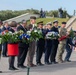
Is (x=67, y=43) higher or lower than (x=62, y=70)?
higher

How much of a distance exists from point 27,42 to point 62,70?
1.60 m

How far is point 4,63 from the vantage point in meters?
13.6

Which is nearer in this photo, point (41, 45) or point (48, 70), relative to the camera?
point (48, 70)

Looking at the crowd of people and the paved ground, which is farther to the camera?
the crowd of people

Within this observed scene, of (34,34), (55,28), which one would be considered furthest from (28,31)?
(55,28)

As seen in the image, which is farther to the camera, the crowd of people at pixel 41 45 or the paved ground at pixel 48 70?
the crowd of people at pixel 41 45

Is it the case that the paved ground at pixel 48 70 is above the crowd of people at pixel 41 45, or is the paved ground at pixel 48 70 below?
below

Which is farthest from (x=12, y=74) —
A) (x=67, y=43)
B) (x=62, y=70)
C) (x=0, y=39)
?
(x=67, y=43)

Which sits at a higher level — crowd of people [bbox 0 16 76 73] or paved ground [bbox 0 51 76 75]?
crowd of people [bbox 0 16 76 73]

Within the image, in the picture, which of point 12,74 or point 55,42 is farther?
point 55,42

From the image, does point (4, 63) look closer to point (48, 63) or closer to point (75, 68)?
point (48, 63)

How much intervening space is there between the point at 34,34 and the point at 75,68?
2.10 m

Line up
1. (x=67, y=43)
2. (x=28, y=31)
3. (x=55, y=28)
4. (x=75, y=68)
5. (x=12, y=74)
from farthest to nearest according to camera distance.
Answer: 1. (x=67, y=43)
2. (x=55, y=28)
3. (x=75, y=68)
4. (x=28, y=31)
5. (x=12, y=74)

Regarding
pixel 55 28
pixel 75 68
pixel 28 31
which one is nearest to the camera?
pixel 28 31
